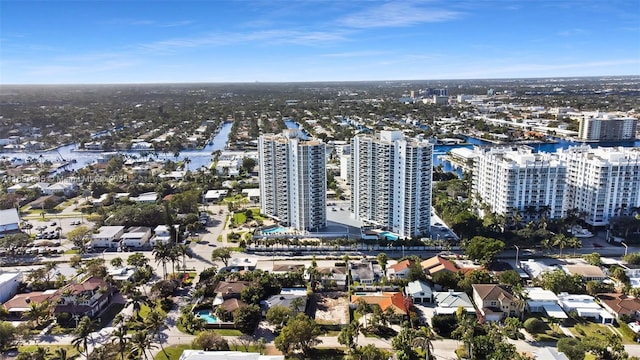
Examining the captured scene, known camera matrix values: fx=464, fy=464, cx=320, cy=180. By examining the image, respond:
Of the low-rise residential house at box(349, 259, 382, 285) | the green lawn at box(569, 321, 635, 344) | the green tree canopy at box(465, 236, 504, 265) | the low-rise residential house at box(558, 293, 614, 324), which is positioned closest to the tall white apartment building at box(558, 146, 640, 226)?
the green tree canopy at box(465, 236, 504, 265)

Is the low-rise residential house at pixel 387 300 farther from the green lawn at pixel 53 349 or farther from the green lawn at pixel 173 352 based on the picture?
the green lawn at pixel 53 349

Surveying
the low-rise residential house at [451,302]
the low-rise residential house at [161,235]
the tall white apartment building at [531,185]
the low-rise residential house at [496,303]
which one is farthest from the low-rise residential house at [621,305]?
the low-rise residential house at [161,235]

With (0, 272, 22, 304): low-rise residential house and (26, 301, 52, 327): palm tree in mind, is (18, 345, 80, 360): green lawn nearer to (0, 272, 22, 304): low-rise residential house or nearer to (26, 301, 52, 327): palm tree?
(26, 301, 52, 327): palm tree

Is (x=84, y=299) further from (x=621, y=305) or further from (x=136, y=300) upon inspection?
(x=621, y=305)

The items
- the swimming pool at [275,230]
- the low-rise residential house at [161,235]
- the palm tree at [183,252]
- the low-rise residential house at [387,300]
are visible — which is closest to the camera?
→ the low-rise residential house at [387,300]

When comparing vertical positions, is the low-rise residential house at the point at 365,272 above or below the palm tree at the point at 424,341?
Answer: below

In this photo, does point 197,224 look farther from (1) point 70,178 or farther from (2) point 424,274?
(1) point 70,178

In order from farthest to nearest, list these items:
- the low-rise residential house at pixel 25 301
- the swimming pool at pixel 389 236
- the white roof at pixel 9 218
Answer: the white roof at pixel 9 218 → the swimming pool at pixel 389 236 → the low-rise residential house at pixel 25 301
